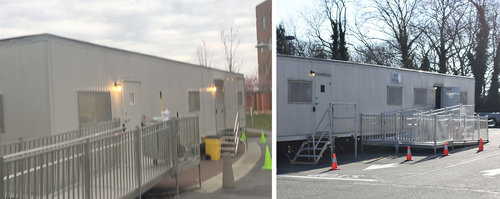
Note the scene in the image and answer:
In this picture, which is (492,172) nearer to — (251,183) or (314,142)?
(314,142)

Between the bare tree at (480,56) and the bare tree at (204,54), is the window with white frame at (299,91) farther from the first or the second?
the bare tree at (480,56)

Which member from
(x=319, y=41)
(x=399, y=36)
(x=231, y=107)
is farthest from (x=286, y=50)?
(x=231, y=107)

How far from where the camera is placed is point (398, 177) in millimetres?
10305

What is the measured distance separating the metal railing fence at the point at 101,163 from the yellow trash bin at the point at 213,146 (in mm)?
43

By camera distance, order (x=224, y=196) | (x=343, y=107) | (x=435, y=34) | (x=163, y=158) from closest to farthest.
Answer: (x=163, y=158) < (x=224, y=196) < (x=343, y=107) < (x=435, y=34)

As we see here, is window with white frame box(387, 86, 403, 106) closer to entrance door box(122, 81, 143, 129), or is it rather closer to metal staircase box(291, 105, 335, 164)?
metal staircase box(291, 105, 335, 164)

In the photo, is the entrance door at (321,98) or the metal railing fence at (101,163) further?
the entrance door at (321,98)

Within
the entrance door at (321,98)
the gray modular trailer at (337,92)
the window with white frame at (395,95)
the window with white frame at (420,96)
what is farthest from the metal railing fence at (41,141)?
the window with white frame at (420,96)

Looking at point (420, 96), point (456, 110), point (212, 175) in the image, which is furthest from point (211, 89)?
point (456, 110)

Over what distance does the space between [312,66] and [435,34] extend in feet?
68.7

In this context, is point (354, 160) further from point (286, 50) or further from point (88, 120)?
point (286, 50)

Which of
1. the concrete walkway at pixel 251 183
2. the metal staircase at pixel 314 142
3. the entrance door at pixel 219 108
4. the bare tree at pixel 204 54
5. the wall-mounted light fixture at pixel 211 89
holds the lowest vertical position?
the metal staircase at pixel 314 142

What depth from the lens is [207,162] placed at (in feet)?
5.63

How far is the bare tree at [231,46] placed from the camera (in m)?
1.65
